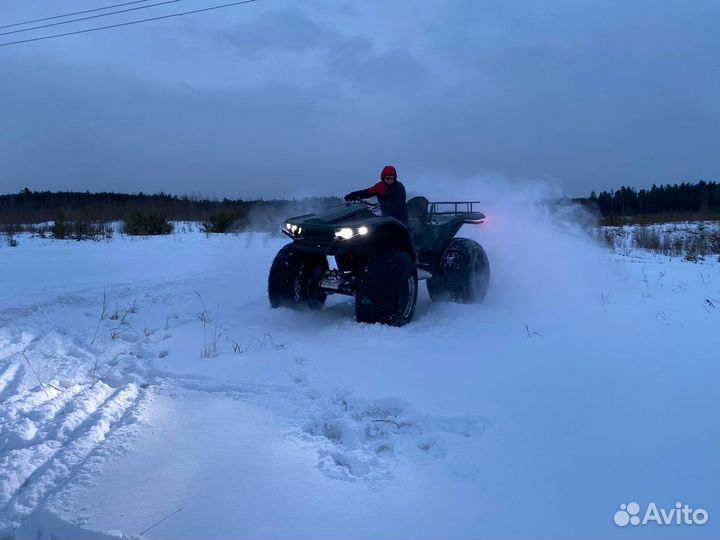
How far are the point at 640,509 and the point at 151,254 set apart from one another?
1237cm

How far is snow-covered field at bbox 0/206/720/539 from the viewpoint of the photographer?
7.51 feet

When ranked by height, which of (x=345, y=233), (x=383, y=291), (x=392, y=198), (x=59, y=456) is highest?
(x=392, y=198)

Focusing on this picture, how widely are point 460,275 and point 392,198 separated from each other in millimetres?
1314

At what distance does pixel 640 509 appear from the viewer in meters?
2.27

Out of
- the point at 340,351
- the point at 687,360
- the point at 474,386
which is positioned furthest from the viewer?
the point at 340,351

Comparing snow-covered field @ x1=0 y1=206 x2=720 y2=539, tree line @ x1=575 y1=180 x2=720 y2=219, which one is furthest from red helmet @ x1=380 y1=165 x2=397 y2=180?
tree line @ x1=575 y1=180 x2=720 y2=219

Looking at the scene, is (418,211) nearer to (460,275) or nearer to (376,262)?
(460,275)

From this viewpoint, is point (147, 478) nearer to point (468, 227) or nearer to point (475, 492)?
point (475, 492)

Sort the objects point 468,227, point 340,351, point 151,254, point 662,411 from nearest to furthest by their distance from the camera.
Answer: point 662,411 < point 340,351 < point 468,227 < point 151,254

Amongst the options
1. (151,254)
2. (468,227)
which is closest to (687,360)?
(468,227)

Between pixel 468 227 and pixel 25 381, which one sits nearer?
pixel 25 381

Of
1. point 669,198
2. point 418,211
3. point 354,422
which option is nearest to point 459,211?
point 418,211

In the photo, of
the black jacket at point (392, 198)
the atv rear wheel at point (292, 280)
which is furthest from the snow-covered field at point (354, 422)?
the black jacket at point (392, 198)

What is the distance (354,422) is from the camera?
3125 millimetres
